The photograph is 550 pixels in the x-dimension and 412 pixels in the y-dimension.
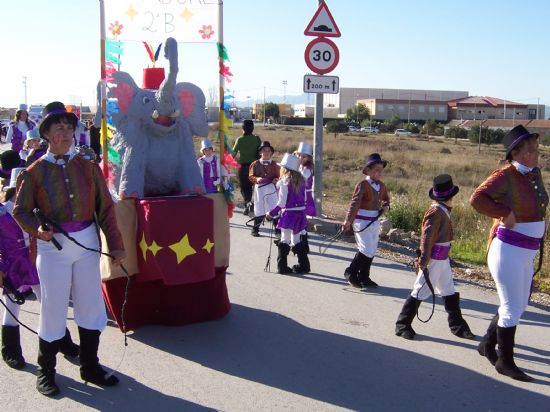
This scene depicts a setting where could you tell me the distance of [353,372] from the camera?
14.7 feet

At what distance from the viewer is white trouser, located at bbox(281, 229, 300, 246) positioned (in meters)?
7.23

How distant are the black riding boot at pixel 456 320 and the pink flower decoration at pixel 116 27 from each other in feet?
12.6

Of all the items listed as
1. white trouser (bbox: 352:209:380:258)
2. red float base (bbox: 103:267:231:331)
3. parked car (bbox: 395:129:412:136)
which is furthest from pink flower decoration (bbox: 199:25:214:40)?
parked car (bbox: 395:129:412:136)

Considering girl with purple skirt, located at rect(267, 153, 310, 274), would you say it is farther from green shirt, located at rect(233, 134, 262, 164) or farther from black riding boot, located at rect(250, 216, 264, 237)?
green shirt, located at rect(233, 134, 262, 164)

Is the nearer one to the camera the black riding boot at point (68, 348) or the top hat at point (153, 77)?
the black riding boot at point (68, 348)

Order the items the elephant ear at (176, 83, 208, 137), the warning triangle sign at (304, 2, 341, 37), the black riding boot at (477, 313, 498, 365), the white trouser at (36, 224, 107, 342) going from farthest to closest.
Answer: the warning triangle sign at (304, 2, 341, 37), the elephant ear at (176, 83, 208, 137), the black riding boot at (477, 313, 498, 365), the white trouser at (36, 224, 107, 342)

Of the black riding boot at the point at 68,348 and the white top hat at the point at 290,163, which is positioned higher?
the white top hat at the point at 290,163

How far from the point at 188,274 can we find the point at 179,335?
0.67 metres

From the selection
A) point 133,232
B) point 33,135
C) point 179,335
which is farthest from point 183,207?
→ point 33,135

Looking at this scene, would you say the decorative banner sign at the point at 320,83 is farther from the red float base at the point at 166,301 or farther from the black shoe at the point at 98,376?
the black shoe at the point at 98,376

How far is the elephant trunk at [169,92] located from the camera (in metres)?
5.10

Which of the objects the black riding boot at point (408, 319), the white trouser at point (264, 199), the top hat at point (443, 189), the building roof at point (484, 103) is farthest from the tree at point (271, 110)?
the black riding boot at point (408, 319)

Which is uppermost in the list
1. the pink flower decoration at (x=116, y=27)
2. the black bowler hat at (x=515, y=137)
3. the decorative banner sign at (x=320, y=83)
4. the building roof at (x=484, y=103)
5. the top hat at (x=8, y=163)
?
the building roof at (x=484, y=103)

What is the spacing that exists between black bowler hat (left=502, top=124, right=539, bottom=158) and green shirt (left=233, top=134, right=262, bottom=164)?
669 cm
